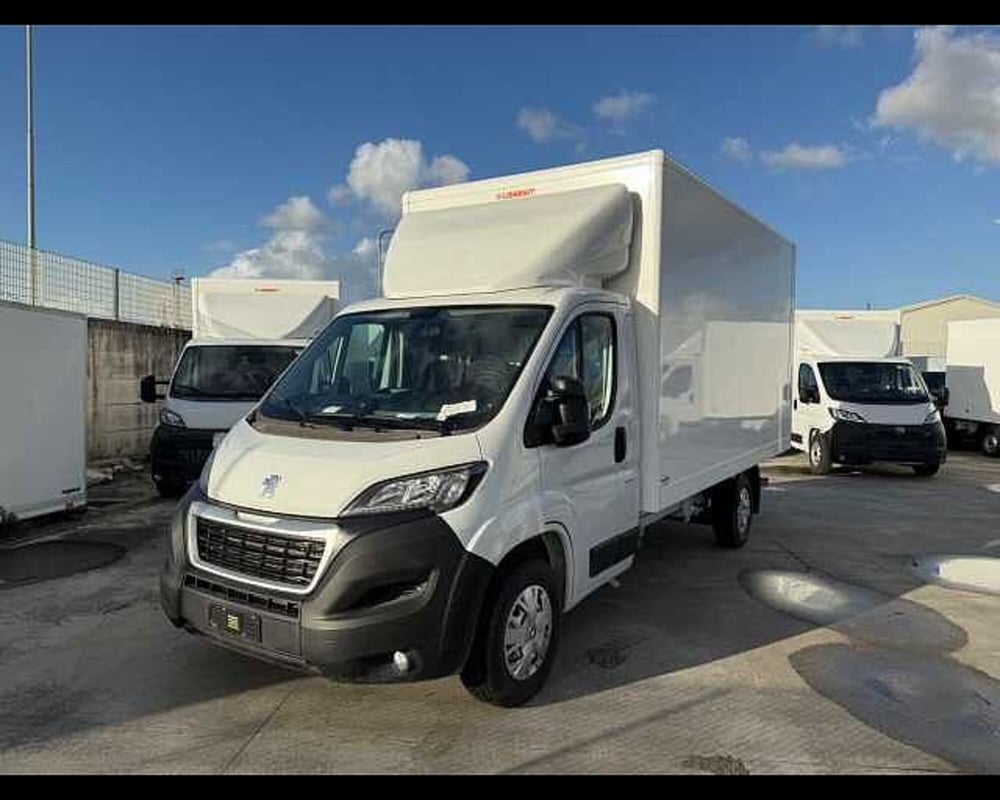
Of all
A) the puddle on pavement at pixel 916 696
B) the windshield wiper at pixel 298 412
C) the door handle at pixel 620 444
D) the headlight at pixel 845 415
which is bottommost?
the puddle on pavement at pixel 916 696

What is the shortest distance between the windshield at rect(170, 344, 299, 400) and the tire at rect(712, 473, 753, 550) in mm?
5397

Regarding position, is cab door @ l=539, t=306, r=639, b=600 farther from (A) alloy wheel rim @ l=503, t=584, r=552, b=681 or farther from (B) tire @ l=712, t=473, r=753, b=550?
(B) tire @ l=712, t=473, r=753, b=550

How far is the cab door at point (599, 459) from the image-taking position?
4414 millimetres

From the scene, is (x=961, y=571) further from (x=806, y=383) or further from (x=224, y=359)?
(x=224, y=359)

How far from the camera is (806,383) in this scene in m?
14.8

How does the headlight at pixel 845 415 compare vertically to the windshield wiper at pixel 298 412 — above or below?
below

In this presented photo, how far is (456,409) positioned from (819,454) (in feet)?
38.6

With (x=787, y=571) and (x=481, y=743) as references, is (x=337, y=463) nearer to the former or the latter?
(x=481, y=743)

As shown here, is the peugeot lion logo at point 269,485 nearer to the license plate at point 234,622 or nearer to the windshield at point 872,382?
the license plate at point 234,622

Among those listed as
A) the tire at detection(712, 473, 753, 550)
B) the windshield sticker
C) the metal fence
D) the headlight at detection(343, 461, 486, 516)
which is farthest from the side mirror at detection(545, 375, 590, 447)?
the metal fence

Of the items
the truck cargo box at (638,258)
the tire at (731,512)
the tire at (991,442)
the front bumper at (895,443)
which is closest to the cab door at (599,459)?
the truck cargo box at (638,258)

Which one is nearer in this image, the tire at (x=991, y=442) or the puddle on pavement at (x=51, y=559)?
the puddle on pavement at (x=51, y=559)

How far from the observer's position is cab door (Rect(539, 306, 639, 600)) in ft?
14.5
